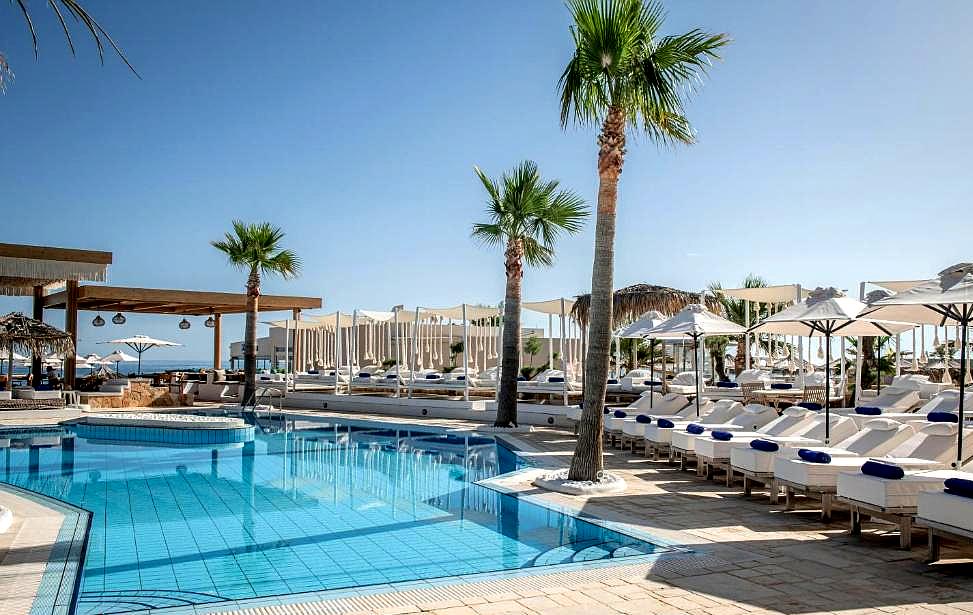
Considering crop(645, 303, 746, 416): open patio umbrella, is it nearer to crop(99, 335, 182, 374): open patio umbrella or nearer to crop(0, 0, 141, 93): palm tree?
crop(0, 0, 141, 93): palm tree

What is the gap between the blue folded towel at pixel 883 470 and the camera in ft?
18.7

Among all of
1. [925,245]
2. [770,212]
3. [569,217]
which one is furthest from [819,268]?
[569,217]

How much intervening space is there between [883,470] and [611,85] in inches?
191

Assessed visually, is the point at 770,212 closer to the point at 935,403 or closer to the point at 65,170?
the point at 935,403

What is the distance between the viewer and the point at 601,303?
8.29 metres

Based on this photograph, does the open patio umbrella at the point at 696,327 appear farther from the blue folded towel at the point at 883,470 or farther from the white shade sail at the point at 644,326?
the blue folded towel at the point at 883,470

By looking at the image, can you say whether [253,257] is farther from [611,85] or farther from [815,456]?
[815,456]

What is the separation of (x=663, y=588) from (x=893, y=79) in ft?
46.0

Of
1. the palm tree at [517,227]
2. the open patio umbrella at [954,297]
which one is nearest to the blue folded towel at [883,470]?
the open patio umbrella at [954,297]

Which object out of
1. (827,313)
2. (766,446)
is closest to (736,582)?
(766,446)

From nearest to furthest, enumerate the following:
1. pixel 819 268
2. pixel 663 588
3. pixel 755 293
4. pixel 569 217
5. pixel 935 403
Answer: pixel 663 588
pixel 935 403
pixel 569 217
pixel 755 293
pixel 819 268

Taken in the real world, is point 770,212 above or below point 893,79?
below

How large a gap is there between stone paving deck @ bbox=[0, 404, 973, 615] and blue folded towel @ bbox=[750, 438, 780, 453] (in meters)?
0.81

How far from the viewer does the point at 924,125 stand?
1576 cm
